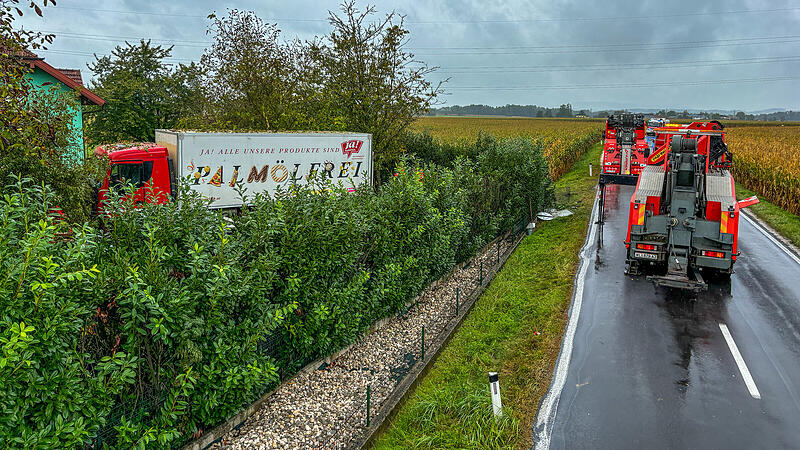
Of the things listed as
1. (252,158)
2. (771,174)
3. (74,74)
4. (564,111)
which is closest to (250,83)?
(252,158)

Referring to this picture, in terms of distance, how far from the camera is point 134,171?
14.7 m

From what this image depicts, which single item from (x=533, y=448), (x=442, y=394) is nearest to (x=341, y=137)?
(x=442, y=394)

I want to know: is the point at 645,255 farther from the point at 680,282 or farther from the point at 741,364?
the point at 741,364

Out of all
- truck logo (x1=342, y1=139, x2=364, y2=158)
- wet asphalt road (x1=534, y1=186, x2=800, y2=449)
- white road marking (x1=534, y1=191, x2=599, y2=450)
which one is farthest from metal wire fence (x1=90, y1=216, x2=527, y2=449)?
truck logo (x1=342, y1=139, x2=364, y2=158)

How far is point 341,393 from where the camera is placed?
7434mm

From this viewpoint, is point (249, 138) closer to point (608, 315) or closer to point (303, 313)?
point (303, 313)

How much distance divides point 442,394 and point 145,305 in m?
4.24

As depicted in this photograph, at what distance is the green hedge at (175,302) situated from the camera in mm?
4184

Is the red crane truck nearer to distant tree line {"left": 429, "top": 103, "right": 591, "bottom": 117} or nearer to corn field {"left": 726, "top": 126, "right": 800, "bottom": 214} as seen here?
corn field {"left": 726, "top": 126, "right": 800, "bottom": 214}

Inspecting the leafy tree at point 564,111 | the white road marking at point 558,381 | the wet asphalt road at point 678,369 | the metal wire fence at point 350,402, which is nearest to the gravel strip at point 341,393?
the metal wire fence at point 350,402

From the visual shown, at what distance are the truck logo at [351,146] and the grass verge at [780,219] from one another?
1452 cm

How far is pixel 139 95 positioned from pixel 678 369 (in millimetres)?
24504

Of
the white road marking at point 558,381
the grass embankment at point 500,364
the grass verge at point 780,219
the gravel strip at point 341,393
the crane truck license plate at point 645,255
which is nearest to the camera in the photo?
the gravel strip at point 341,393

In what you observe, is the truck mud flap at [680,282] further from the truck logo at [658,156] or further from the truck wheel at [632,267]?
the truck logo at [658,156]
